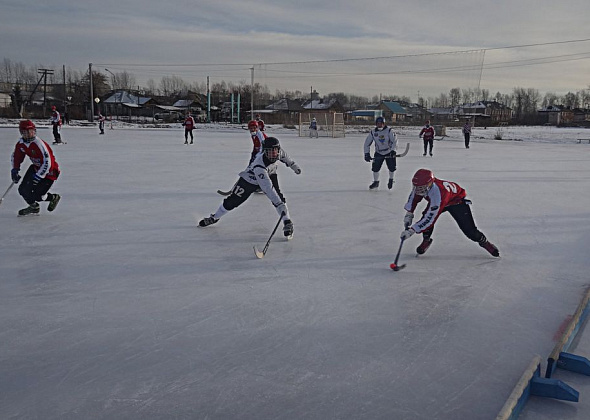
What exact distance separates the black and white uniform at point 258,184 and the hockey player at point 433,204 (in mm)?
1445

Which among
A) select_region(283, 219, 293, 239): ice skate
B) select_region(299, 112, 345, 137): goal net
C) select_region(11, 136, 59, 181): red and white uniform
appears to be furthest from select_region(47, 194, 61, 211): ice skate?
select_region(299, 112, 345, 137): goal net

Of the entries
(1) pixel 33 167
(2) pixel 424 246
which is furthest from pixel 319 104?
(2) pixel 424 246

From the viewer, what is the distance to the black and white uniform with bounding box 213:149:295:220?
16.5 ft

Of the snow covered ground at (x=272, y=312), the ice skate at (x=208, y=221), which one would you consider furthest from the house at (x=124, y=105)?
the snow covered ground at (x=272, y=312)

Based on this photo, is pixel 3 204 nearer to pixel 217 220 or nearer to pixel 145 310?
pixel 217 220

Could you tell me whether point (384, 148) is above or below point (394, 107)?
below

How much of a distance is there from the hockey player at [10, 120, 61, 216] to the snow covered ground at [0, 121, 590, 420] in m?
0.30

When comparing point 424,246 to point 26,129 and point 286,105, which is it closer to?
point 26,129

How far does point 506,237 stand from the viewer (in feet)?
18.2

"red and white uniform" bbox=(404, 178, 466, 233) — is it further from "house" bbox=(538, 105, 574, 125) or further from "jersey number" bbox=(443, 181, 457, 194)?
"house" bbox=(538, 105, 574, 125)

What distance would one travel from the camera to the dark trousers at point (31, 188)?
239 inches

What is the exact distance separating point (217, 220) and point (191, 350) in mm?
3030

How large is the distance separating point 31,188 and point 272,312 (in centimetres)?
439

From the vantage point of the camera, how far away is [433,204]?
417 centimetres
